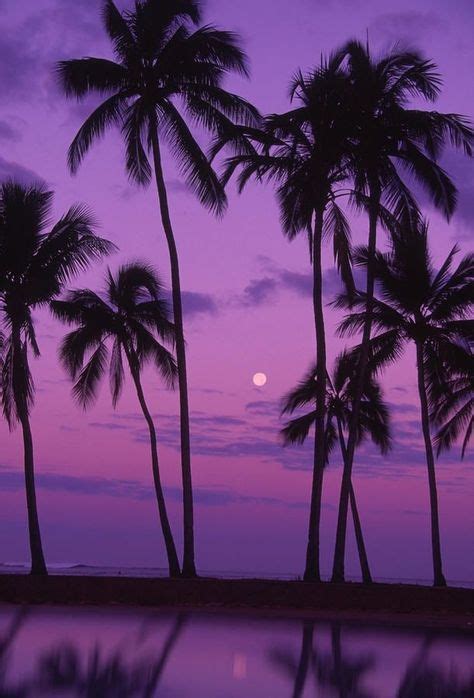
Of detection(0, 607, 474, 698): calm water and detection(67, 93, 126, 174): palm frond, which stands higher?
detection(67, 93, 126, 174): palm frond

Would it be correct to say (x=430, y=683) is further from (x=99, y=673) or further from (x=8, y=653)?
(x=8, y=653)

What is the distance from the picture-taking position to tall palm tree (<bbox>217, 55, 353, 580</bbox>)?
26656 millimetres

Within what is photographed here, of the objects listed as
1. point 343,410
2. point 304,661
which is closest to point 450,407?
point 343,410

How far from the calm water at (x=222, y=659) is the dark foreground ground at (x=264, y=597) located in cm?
345

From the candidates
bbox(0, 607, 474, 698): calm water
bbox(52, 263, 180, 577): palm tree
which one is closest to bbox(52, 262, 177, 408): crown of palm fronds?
bbox(52, 263, 180, 577): palm tree

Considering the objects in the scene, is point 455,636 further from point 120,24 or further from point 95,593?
point 120,24

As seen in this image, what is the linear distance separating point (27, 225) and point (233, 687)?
21.7m

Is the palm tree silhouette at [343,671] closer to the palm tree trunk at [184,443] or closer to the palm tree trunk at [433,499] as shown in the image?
the palm tree trunk at [184,443]

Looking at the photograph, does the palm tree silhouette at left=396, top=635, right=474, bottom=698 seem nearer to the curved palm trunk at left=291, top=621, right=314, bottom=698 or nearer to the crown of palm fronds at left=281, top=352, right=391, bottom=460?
the curved palm trunk at left=291, top=621, right=314, bottom=698

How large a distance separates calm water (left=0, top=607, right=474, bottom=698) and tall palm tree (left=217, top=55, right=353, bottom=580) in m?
10.3

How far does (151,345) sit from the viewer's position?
33719mm

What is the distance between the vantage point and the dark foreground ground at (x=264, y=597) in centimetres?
2031

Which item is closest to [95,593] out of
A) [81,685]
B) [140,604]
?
[140,604]

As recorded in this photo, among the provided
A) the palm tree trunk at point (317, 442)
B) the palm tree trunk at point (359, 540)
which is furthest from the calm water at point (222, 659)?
the palm tree trunk at point (359, 540)
